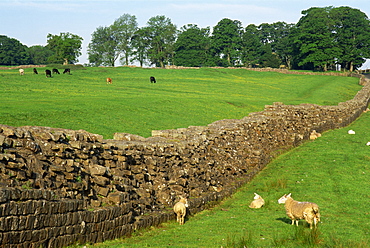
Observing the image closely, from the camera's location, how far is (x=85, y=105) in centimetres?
3466

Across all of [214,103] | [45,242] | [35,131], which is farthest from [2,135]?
[214,103]

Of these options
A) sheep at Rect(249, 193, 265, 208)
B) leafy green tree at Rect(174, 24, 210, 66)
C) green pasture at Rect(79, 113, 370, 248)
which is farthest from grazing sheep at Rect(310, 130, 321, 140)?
leafy green tree at Rect(174, 24, 210, 66)

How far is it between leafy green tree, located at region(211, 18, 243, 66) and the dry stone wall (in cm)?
14235

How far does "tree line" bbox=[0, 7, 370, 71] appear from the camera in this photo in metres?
137

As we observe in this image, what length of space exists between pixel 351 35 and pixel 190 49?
52.7m

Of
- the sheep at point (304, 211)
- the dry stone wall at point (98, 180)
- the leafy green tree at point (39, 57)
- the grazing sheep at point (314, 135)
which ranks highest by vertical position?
the leafy green tree at point (39, 57)

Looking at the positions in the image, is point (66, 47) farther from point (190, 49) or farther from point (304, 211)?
point (304, 211)

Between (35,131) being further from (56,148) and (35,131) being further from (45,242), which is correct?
(45,242)

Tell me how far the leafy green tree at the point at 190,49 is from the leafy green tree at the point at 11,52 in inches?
2117

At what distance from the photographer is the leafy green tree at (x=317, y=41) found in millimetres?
134375

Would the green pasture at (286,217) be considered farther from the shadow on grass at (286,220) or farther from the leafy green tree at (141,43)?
the leafy green tree at (141,43)

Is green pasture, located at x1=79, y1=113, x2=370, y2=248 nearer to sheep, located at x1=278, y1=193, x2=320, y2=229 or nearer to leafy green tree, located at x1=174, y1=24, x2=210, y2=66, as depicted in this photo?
sheep, located at x1=278, y1=193, x2=320, y2=229

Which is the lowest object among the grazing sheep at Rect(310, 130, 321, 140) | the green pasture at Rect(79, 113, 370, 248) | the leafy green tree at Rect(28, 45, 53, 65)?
the grazing sheep at Rect(310, 130, 321, 140)

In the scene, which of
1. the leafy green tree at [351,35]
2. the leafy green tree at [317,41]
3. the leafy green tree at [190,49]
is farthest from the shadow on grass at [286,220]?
the leafy green tree at [190,49]
